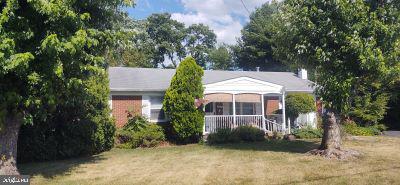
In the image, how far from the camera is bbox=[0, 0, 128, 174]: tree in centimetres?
979

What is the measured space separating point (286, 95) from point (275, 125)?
2.97m

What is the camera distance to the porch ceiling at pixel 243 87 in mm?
21844

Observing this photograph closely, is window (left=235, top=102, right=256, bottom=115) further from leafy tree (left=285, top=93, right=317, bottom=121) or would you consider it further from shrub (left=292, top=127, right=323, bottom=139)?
shrub (left=292, top=127, right=323, bottom=139)

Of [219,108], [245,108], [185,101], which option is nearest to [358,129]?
[245,108]

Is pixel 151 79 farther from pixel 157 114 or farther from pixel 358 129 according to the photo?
pixel 358 129

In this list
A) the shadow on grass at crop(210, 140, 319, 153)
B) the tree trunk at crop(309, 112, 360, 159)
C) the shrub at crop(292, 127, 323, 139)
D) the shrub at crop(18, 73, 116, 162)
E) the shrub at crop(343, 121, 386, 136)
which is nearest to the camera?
the tree trunk at crop(309, 112, 360, 159)

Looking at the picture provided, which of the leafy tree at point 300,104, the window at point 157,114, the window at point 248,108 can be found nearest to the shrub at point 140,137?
the window at point 157,114

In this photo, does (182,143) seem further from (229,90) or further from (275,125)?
(275,125)

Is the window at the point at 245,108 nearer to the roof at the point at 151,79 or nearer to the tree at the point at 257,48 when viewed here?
the roof at the point at 151,79

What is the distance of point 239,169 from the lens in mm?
12562

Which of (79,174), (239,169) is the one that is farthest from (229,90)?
(79,174)

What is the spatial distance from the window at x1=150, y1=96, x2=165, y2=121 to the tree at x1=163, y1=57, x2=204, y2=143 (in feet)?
5.42

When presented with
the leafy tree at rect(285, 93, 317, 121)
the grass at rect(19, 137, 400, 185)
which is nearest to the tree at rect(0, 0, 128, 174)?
the grass at rect(19, 137, 400, 185)

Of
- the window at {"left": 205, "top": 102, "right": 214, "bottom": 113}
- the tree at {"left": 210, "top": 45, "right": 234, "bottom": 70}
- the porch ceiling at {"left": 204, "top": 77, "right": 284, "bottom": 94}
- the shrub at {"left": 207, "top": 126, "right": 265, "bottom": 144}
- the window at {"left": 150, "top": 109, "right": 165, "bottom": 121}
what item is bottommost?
the shrub at {"left": 207, "top": 126, "right": 265, "bottom": 144}
